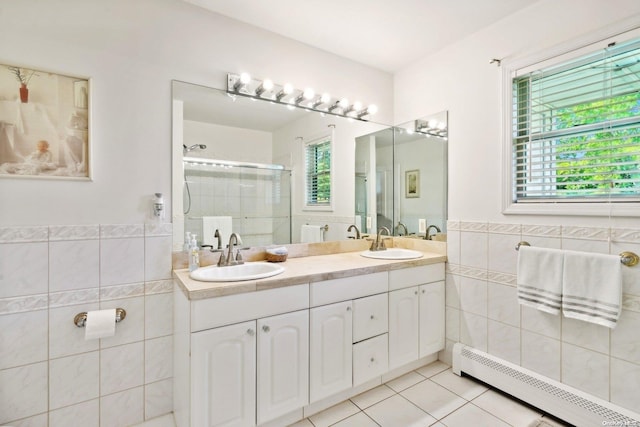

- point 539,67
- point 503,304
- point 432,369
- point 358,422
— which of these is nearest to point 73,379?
point 358,422

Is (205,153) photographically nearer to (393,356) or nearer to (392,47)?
(392,47)

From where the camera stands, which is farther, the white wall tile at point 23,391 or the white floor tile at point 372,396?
the white floor tile at point 372,396

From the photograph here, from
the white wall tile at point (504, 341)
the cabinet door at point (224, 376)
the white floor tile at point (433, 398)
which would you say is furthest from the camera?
the white wall tile at point (504, 341)

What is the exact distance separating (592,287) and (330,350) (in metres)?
1.46

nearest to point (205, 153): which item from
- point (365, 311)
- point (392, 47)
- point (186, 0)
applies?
point (186, 0)

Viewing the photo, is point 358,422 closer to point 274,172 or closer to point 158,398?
point 158,398

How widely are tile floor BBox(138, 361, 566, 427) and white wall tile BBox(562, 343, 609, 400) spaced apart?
264mm

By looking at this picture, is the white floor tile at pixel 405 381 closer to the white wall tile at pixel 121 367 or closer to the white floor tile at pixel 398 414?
the white floor tile at pixel 398 414

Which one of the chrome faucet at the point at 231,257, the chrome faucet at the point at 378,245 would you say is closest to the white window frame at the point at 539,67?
the chrome faucet at the point at 378,245

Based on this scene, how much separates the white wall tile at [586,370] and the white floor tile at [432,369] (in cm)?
78

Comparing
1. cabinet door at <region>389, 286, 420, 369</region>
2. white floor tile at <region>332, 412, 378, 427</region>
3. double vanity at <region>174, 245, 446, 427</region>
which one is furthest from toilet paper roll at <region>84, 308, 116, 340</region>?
cabinet door at <region>389, 286, 420, 369</region>

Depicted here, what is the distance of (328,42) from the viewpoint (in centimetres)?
233

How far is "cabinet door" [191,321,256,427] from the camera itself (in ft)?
4.73

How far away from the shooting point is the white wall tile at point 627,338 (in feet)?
5.08
